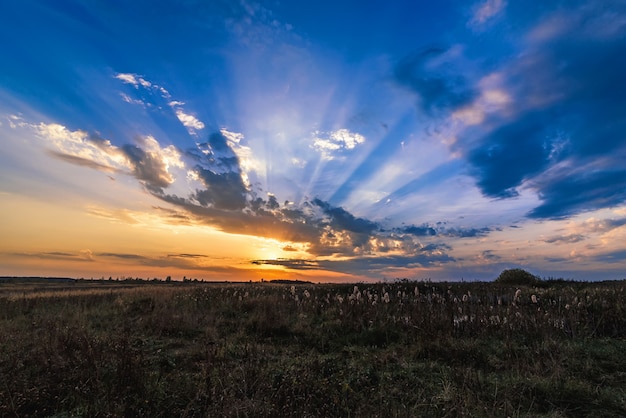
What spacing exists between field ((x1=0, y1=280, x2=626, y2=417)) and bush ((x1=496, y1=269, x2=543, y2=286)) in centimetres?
1019

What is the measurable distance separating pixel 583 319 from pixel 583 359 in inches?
175

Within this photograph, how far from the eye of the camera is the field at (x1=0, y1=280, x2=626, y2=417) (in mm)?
6113

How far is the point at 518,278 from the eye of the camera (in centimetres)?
2595

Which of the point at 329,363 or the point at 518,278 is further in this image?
the point at 518,278

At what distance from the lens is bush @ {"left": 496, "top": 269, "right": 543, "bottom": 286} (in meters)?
25.0

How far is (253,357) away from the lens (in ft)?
28.9

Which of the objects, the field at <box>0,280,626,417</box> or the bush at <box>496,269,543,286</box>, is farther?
the bush at <box>496,269,543,286</box>

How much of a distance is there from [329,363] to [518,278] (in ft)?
74.4

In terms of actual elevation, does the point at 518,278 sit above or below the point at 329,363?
above

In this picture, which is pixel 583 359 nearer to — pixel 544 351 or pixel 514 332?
Result: pixel 544 351

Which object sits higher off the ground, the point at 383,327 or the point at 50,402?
the point at 383,327

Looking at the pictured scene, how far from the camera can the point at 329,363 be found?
27.7 ft

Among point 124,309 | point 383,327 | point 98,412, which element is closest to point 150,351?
point 98,412

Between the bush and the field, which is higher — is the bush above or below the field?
above
